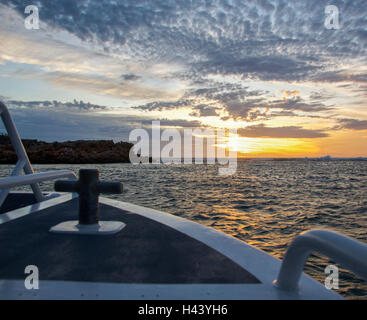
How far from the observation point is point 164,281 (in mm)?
1952

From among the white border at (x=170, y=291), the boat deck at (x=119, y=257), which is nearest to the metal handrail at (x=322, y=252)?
the white border at (x=170, y=291)

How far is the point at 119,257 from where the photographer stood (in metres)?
2.42

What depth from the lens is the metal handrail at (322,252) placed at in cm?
122

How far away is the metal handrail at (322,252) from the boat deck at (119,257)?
0.27m

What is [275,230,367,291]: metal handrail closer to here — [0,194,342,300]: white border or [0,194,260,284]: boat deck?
[0,194,342,300]: white border

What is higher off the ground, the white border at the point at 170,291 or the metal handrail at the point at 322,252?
the metal handrail at the point at 322,252

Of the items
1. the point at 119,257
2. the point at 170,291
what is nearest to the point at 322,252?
the point at 170,291

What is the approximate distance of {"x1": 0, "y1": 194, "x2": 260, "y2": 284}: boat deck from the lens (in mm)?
2035

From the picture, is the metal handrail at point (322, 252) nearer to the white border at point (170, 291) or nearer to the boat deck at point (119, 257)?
the white border at point (170, 291)

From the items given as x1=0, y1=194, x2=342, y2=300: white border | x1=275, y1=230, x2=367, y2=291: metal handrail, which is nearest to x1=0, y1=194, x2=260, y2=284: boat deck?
x1=0, y1=194, x2=342, y2=300: white border

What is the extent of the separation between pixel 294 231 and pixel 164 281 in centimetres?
901
